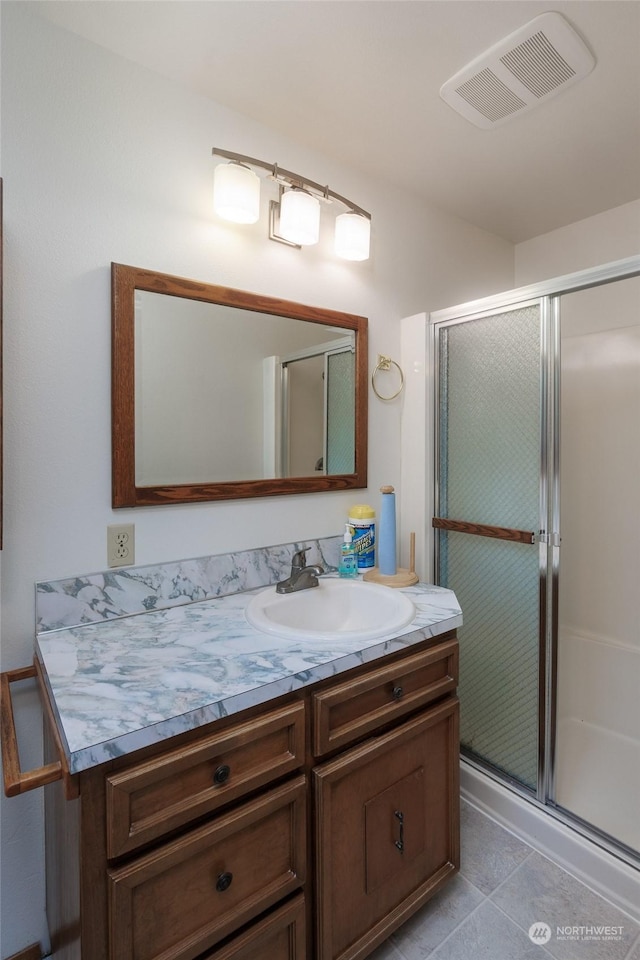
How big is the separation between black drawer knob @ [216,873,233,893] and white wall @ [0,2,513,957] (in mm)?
601

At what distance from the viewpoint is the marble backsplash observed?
119 centimetres

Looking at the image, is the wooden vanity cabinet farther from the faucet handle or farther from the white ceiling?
the white ceiling

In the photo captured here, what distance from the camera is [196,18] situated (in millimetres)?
1170

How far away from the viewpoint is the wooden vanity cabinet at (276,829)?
2.55 feet

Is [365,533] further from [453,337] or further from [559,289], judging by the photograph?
[559,289]

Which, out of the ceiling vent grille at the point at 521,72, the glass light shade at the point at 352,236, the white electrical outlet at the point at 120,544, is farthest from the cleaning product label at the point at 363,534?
the ceiling vent grille at the point at 521,72

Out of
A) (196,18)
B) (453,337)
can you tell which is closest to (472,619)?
(453,337)

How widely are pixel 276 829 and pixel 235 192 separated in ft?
5.24

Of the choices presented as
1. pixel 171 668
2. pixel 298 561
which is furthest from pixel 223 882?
pixel 298 561

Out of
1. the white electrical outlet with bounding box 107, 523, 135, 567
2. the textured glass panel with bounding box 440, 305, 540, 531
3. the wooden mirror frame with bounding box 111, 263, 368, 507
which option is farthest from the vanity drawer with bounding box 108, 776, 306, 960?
the textured glass panel with bounding box 440, 305, 540, 531

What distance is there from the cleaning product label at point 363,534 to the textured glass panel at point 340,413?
16cm

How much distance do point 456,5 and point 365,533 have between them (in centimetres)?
147

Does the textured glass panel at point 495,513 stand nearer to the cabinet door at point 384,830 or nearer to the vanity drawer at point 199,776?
the cabinet door at point 384,830

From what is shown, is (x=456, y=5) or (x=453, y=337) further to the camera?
(x=453, y=337)
